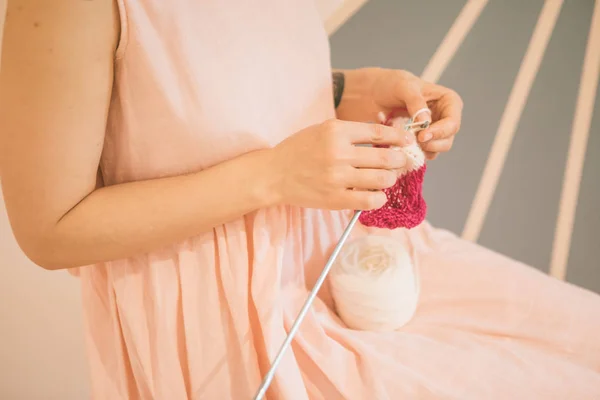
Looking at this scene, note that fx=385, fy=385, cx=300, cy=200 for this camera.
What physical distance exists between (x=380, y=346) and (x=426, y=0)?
1059mm

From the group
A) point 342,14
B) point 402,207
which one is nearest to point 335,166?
point 402,207

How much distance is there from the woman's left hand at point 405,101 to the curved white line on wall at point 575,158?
32.6 inches

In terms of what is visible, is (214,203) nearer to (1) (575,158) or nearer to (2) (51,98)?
(2) (51,98)

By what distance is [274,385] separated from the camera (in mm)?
451

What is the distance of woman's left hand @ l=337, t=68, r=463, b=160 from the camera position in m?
0.55

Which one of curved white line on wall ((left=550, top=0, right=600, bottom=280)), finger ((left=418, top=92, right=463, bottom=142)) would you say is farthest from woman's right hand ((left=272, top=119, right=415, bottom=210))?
curved white line on wall ((left=550, top=0, right=600, bottom=280))

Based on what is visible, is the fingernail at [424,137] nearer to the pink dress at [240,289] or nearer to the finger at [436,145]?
the finger at [436,145]

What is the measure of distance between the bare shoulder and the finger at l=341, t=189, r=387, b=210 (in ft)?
0.85

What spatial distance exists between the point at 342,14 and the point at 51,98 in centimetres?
98

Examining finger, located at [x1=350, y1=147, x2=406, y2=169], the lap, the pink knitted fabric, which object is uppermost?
finger, located at [x1=350, y1=147, x2=406, y2=169]

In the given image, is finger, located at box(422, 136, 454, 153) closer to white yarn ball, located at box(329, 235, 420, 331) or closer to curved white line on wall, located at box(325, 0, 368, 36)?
white yarn ball, located at box(329, 235, 420, 331)

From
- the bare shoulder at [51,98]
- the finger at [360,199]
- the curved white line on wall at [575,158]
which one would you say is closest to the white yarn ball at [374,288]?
the finger at [360,199]

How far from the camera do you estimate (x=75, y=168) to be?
1.22 feet

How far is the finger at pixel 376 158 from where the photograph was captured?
1.36 ft
